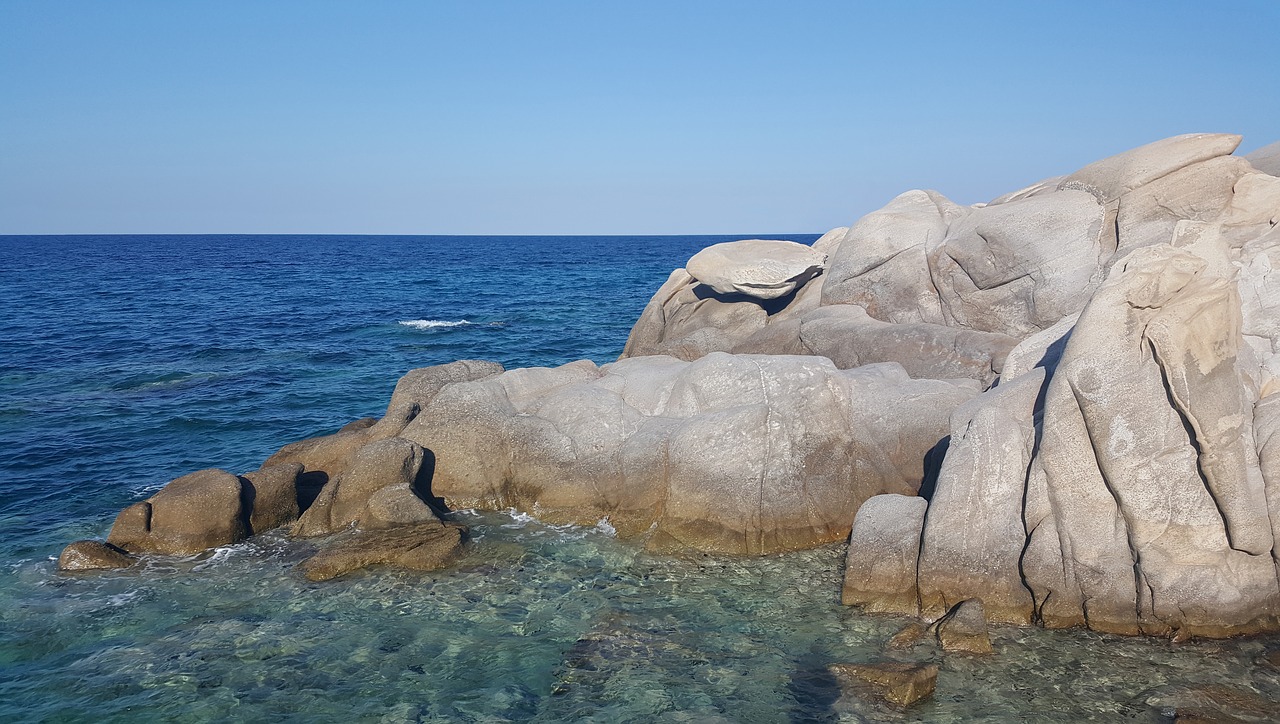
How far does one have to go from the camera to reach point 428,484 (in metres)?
15.5

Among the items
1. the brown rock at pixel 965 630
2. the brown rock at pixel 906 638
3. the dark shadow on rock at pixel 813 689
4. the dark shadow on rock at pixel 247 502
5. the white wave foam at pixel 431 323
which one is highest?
the white wave foam at pixel 431 323

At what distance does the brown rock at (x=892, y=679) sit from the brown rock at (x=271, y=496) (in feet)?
31.9

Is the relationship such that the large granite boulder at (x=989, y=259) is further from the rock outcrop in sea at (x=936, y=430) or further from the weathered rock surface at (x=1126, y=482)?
the weathered rock surface at (x=1126, y=482)

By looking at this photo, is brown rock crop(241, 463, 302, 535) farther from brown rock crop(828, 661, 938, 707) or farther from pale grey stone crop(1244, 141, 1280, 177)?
pale grey stone crop(1244, 141, 1280, 177)

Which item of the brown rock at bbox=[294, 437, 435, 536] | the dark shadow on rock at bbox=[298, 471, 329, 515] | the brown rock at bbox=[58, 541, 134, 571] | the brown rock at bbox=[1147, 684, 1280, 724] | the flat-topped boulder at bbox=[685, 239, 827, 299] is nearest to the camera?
the brown rock at bbox=[1147, 684, 1280, 724]

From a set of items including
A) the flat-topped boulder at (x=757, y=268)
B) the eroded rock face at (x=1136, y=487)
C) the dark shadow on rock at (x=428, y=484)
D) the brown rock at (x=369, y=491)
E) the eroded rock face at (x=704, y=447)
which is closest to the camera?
the eroded rock face at (x=1136, y=487)

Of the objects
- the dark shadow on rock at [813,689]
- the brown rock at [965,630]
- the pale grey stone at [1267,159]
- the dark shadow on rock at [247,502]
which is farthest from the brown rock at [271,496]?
the pale grey stone at [1267,159]

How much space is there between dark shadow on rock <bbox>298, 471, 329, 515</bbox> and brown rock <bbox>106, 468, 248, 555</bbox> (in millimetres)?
1299

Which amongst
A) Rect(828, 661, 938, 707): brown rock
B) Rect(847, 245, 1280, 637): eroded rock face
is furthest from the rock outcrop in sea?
Rect(828, 661, 938, 707): brown rock

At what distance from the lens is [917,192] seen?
70.2 feet

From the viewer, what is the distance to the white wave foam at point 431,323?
130 feet

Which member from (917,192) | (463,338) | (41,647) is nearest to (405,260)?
(463,338)

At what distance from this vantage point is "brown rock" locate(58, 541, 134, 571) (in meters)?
13.2

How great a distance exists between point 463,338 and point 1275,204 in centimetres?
2736
